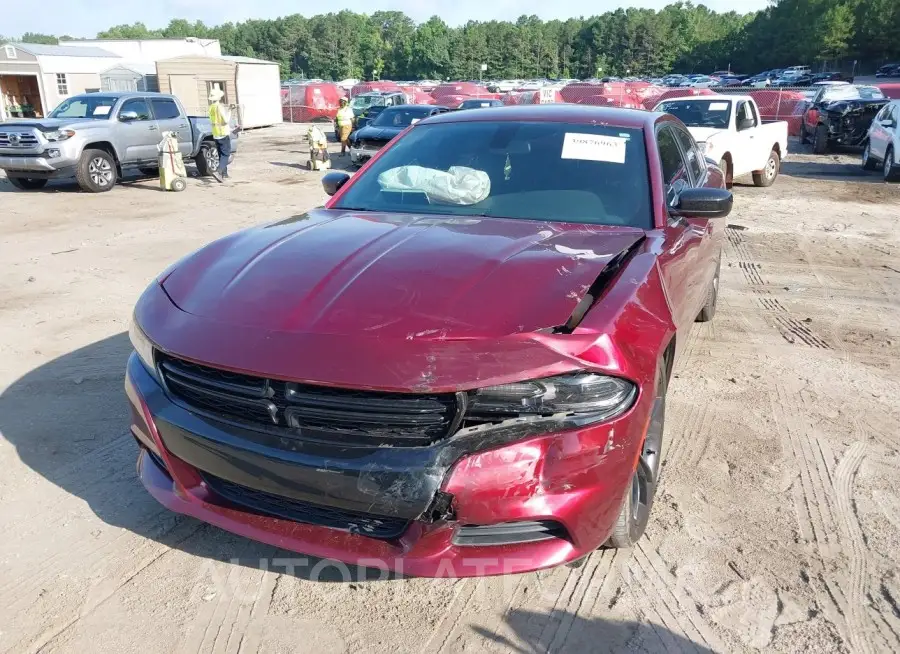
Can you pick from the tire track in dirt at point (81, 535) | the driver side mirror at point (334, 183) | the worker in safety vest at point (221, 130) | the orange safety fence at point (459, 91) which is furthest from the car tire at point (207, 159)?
the orange safety fence at point (459, 91)

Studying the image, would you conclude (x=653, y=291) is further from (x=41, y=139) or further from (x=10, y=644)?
(x=41, y=139)

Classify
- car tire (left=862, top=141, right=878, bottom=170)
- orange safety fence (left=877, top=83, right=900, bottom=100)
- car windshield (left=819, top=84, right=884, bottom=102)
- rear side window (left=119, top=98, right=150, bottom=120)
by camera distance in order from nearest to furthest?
rear side window (left=119, top=98, right=150, bottom=120)
car tire (left=862, top=141, right=878, bottom=170)
car windshield (left=819, top=84, right=884, bottom=102)
orange safety fence (left=877, top=83, right=900, bottom=100)

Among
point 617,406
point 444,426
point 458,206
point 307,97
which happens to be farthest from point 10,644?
point 307,97

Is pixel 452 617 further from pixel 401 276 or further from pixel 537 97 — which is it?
pixel 537 97

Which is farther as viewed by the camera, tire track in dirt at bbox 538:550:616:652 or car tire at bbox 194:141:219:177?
car tire at bbox 194:141:219:177

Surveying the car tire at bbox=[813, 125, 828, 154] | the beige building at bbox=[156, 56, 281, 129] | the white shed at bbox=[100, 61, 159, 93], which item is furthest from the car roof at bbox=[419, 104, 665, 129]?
A: the white shed at bbox=[100, 61, 159, 93]

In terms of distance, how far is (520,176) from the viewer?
3482 mm

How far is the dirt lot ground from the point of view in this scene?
2.34 metres

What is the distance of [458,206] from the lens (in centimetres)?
342

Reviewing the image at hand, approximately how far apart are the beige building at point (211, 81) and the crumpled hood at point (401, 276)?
29290 mm

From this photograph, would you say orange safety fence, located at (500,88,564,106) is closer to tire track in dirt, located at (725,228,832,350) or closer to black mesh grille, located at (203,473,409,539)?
tire track in dirt, located at (725,228,832,350)

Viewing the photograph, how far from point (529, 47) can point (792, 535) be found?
124 metres

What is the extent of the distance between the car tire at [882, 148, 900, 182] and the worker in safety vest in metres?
13.0

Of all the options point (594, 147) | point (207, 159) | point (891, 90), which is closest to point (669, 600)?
point (594, 147)
